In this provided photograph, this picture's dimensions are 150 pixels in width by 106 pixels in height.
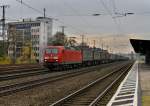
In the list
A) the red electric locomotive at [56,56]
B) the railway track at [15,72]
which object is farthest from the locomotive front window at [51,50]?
the railway track at [15,72]

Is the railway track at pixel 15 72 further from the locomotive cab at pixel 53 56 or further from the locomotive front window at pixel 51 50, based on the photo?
the locomotive front window at pixel 51 50

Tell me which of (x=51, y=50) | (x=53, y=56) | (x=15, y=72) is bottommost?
(x=15, y=72)

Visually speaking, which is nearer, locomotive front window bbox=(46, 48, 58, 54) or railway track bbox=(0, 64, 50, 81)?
railway track bbox=(0, 64, 50, 81)

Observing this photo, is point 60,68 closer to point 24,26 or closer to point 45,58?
point 45,58

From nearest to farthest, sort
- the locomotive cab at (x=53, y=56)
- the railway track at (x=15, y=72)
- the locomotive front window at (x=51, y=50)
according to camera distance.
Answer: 1. the railway track at (x=15, y=72)
2. the locomotive cab at (x=53, y=56)
3. the locomotive front window at (x=51, y=50)

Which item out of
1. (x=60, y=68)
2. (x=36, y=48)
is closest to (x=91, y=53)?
(x=60, y=68)

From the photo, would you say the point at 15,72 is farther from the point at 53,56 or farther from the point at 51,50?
the point at 51,50

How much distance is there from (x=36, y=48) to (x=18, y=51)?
8672 millimetres

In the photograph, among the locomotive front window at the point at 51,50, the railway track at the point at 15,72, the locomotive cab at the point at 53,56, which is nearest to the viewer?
the railway track at the point at 15,72

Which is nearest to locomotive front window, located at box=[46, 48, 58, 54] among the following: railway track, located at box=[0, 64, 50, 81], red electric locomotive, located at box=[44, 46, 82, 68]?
red electric locomotive, located at box=[44, 46, 82, 68]

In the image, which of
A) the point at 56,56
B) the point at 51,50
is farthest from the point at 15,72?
the point at 51,50

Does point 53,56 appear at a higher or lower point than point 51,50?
lower

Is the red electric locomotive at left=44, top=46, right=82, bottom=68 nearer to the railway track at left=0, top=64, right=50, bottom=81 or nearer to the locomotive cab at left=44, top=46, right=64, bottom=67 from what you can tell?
the locomotive cab at left=44, top=46, right=64, bottom=67

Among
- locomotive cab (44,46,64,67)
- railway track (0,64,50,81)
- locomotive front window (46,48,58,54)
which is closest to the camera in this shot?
railway track (0,64,50,81)
